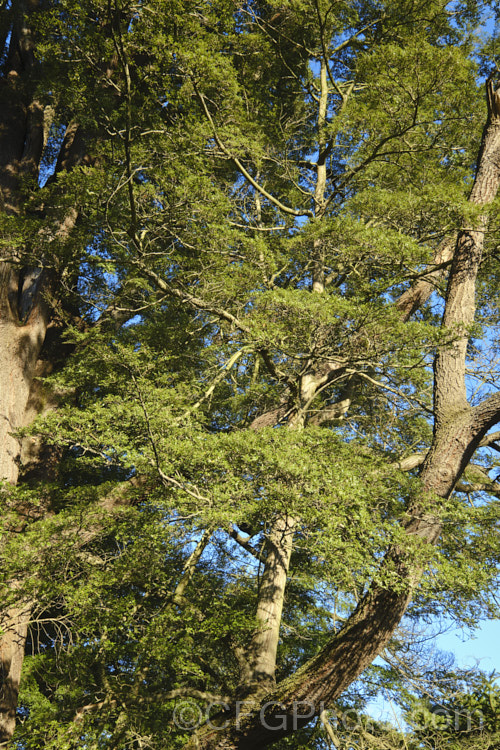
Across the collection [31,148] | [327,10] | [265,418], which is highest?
[327,10]

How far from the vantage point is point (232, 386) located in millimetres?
8344

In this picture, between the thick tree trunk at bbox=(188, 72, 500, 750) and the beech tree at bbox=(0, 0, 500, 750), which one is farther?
the beech tree at bbox=(0, 0, 500, 750)

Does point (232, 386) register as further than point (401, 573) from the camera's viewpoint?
Yes

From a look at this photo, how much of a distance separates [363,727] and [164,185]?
6.30 meters

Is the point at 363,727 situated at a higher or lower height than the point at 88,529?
lower

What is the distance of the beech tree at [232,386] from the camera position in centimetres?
503

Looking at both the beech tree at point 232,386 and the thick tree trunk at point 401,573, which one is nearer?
the thick tree trunk at point 401,573

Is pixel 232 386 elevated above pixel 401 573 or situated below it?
above

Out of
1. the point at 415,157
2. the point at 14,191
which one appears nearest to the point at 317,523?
the point at 415,157

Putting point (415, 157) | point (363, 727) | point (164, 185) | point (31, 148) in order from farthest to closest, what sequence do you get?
1. point (31, 148)
2. point (415, 157)
3. point (164, 185)
4. point (363, 727)

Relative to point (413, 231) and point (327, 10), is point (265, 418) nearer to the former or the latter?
point (413, 231)

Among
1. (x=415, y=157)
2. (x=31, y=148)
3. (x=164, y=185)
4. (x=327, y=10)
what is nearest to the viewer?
(x=164, y=185)

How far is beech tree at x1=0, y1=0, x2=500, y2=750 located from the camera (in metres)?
5.03

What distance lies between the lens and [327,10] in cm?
862
